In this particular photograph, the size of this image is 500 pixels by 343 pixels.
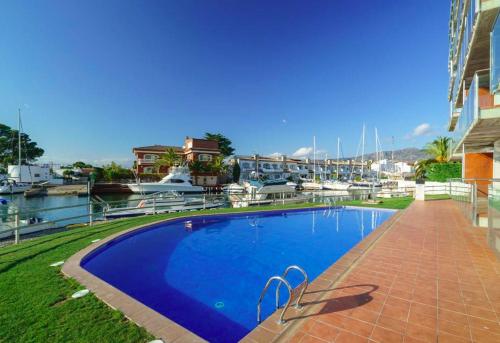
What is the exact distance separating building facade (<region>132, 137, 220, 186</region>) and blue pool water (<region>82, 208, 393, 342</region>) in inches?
1248

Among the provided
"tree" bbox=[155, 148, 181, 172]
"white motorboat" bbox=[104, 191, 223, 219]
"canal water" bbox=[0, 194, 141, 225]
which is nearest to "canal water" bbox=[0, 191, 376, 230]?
"canal water" bbox=[0, 194, 141, 225]

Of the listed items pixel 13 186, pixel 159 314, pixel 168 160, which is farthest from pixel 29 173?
pixel 159 314

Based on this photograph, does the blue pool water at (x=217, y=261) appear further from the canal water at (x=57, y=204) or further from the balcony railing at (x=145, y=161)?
the balcony railing at (x=145, y=161)

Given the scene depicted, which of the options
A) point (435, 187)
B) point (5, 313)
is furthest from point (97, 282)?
point (435, 187)

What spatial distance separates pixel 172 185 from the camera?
34.7 metres

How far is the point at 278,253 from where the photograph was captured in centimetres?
788

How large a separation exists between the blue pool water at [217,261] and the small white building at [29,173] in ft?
169

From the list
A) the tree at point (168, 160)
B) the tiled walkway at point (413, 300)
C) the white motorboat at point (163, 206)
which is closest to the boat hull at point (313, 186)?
the tree at point (168, 160)

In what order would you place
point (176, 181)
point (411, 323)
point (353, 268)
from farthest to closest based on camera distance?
point (176, 181), point (353, 268), point (411, 323)

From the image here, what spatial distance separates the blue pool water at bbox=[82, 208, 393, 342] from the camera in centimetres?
465

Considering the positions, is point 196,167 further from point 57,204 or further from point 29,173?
point 29,173

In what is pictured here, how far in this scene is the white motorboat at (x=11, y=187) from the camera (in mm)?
35312

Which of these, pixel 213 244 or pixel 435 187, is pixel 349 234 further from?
pixel 435 187

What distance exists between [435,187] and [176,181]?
33466mm
